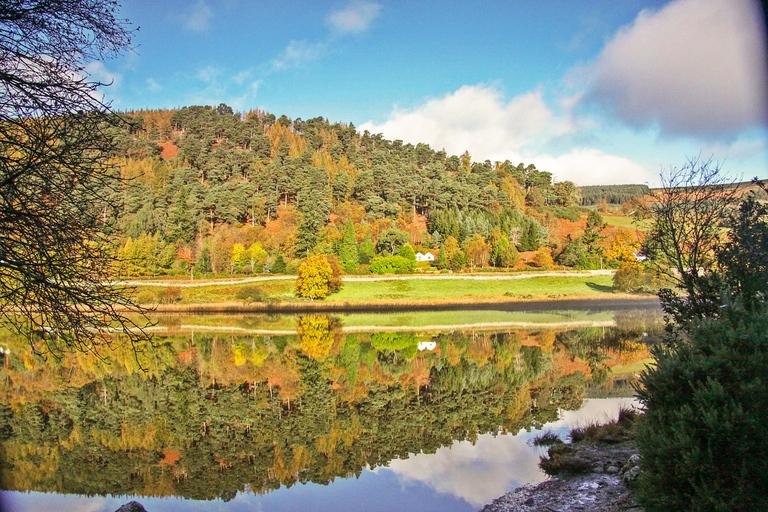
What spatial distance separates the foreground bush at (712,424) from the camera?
4.52 m

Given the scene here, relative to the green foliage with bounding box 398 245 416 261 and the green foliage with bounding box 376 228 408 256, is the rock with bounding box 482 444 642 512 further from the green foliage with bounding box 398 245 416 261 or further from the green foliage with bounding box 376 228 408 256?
the green foliage with bounding box 376 228 408 256

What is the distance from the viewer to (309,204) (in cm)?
7644

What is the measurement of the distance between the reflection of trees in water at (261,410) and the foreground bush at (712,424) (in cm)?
577

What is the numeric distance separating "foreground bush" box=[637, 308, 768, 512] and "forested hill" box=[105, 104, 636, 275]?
134ft

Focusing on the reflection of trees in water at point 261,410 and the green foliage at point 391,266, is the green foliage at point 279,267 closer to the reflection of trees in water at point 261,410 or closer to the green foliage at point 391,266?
the green foliage at point 391,266

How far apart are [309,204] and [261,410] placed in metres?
65.5

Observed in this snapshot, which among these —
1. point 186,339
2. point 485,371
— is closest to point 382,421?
point 485,371

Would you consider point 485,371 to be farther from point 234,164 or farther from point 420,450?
point 234,164

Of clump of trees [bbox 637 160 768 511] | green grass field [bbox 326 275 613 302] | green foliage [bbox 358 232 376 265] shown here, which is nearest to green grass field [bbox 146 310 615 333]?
green grass field [bbox 326 275 613 302]

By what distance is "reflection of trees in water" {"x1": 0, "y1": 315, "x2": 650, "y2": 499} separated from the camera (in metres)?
9.33

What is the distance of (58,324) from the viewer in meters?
5.70

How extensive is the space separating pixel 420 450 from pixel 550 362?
10.3 meters

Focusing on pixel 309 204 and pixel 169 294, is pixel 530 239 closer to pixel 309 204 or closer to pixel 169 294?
pixel 309 204

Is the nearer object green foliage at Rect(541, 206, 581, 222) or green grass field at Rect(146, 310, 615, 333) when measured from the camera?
green grass field at Rect(146, 310, 615, 333)
